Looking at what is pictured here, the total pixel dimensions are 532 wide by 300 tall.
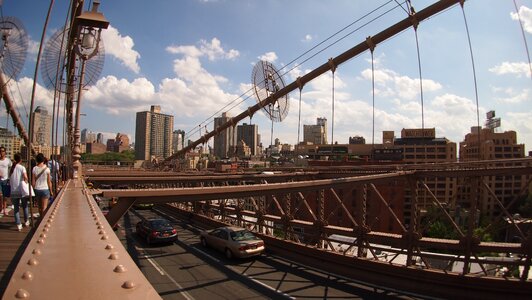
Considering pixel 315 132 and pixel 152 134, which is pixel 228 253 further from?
pixel 315 132

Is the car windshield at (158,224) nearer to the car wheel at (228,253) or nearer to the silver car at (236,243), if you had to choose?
the silver car at (236,243)

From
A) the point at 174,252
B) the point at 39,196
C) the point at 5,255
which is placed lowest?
the point at 174,252

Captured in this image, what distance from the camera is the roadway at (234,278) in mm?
10352

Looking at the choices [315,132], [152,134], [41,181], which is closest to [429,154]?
[41,181]

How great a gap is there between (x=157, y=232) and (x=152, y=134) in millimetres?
132321

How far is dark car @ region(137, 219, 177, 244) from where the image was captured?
17.8 meters

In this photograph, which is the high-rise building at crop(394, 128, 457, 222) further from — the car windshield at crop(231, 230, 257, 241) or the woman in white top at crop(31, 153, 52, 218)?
the woman in white top at crop(31, 153, 52, 218)

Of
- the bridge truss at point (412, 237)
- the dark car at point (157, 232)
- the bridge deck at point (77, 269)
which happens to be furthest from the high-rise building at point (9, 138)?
the bridge deck at point (77, 269)

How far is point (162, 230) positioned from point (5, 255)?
14034 mm

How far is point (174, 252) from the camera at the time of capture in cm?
1662

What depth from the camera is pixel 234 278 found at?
12.2 metres

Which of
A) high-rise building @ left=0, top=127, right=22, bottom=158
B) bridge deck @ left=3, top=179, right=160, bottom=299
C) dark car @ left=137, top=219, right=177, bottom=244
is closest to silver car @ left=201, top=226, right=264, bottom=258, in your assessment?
dark car @ left=137, top=219, right=177, bottom=244

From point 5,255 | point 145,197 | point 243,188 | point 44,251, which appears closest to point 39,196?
point 5,255

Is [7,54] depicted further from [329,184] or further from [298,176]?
[329,184]
